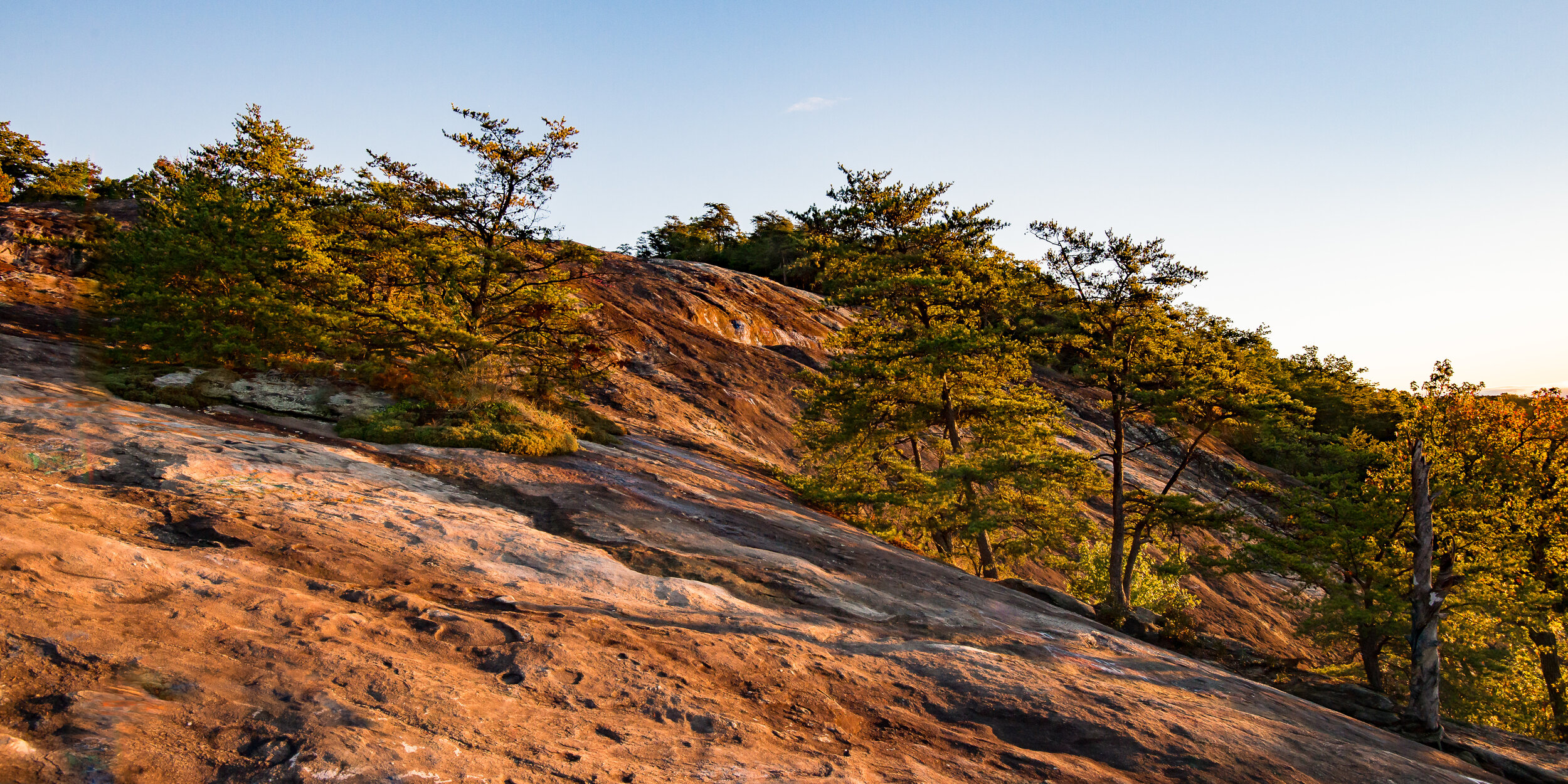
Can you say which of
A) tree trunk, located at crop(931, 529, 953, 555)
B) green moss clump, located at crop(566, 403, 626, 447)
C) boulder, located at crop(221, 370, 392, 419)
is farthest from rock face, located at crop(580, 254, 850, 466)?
tree trunk, located at crop(931, 529, 953, 555)

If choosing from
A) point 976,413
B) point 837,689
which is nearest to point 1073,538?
point 976,413

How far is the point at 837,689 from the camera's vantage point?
5.97 metres

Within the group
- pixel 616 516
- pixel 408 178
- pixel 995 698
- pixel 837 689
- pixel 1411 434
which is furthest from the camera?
pixel 408 178

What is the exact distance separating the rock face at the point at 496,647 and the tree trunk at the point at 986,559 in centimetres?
632

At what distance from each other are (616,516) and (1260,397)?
16.0 meters

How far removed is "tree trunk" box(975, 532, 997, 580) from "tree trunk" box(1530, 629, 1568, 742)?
13.9m

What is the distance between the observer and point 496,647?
17.2 ft

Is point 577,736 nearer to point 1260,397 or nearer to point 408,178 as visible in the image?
point 408,178

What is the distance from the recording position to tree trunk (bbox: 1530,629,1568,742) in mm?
18375

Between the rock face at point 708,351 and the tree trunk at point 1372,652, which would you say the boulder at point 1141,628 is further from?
the rock face at point 708,351

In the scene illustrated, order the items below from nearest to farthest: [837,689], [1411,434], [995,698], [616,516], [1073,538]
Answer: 1. [837,689]
2. [995,698]
3. [616,516]
4. [1411,434]
5. [1073,538]

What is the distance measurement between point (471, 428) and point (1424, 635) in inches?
691

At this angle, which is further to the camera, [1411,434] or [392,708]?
[1411,434]

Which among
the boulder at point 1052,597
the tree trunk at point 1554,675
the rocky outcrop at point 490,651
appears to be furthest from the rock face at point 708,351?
the tree trunk at point 1554,675
